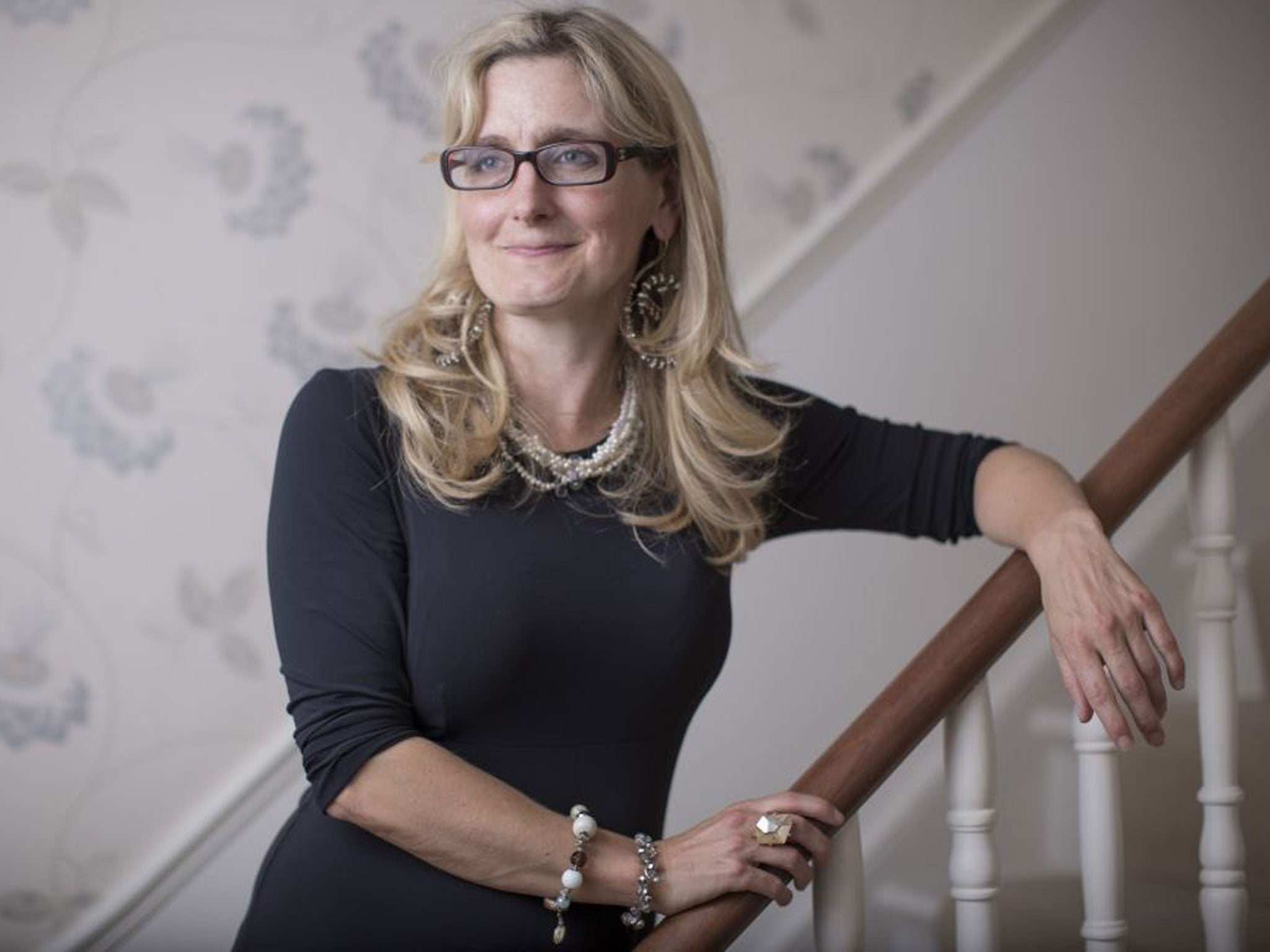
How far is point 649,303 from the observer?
1711mm

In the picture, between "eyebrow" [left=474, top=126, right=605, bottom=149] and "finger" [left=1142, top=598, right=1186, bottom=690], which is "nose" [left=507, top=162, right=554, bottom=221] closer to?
"eyebrow" [left=474, top=126, right=605, bottom=149]

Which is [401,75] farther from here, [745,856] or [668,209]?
[745,856]

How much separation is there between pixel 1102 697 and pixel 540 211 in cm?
77

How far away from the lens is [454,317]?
1.63 m

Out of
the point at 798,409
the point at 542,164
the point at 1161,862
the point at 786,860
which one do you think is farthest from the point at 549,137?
the point at 1161,862

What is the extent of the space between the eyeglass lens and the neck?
0.53 ft

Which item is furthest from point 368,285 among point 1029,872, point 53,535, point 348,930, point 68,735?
point 1029,872

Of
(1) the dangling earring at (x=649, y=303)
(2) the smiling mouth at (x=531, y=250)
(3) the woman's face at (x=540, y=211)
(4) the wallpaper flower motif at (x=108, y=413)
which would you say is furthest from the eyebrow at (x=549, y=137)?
(4) the wallpaper flower motif at (x=108, y=413)

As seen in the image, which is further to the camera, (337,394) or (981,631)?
(337,394)

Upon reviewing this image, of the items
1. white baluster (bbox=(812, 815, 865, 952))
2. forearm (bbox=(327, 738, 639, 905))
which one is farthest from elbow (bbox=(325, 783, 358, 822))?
white baluster (bbox=(812, 815, 865, 952))

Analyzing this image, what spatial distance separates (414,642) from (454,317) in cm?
41

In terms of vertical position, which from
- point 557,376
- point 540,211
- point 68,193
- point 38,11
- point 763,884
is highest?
point 38,11

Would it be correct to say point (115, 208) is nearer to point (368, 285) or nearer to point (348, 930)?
point (368, 285)

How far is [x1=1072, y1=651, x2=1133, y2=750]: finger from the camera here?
125cm
